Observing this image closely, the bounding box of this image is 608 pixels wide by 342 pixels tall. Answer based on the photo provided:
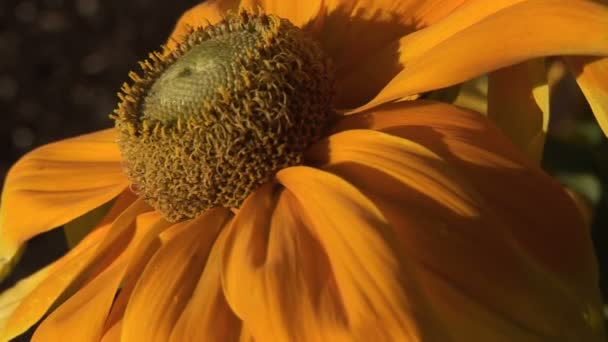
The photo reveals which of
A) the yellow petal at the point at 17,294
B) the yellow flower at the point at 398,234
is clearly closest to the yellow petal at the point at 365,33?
the yellow flower at the point at 398,234

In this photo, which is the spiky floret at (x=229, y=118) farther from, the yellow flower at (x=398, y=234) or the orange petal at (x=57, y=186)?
the orange petal at (x=57, y=186)

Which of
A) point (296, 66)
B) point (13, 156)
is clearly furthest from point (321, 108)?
point (13, 156)

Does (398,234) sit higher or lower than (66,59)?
lower

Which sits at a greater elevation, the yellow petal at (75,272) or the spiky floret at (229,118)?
the spiky floret at (229,118)

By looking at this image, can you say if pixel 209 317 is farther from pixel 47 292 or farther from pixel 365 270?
pixel 47 292

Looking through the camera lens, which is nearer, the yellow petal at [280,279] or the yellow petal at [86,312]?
the yellow petal at [280,279]

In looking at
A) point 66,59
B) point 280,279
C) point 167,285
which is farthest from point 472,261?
point 66,59
